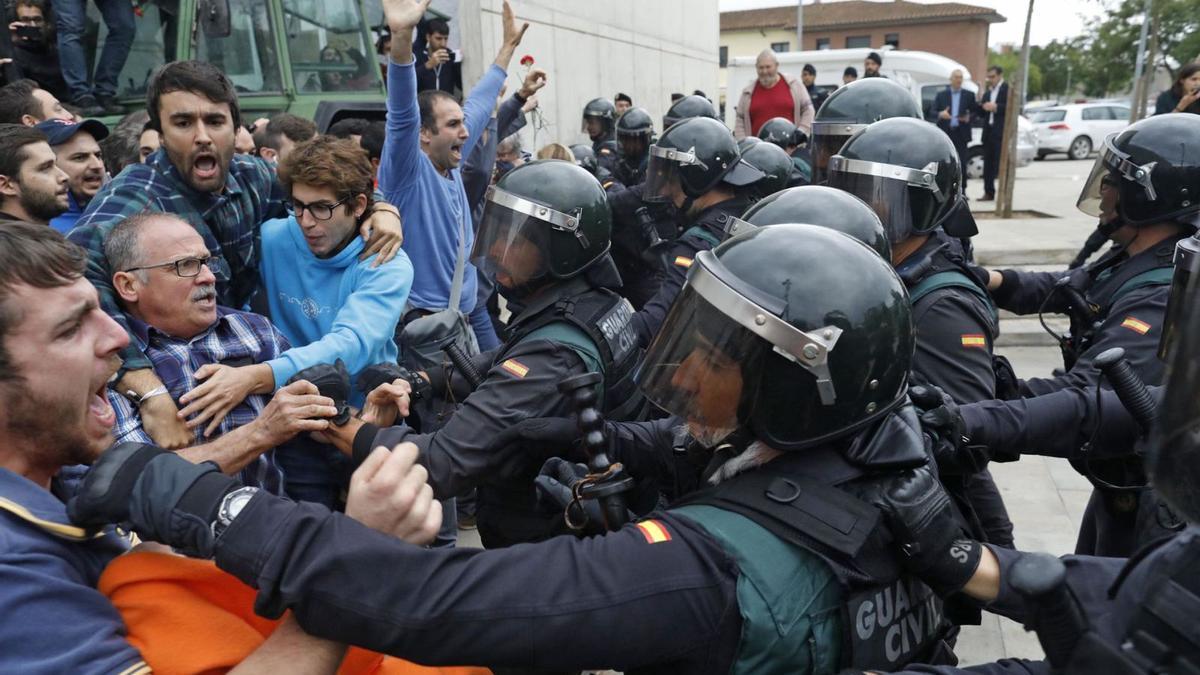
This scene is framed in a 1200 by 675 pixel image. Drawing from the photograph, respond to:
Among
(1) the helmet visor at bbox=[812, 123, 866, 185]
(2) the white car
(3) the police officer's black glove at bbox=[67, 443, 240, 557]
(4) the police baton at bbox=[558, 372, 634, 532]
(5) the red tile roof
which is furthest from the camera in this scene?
(5) the red tile roof

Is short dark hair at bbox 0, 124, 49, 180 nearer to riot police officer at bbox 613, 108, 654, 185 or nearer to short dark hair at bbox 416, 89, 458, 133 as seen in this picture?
short dark hair at bbox 416, 89, 458, 133

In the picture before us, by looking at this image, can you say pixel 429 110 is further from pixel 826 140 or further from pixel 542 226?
pixel 826 140

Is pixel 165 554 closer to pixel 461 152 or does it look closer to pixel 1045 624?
pixel 1045 624

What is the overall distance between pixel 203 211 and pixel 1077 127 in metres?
30.5

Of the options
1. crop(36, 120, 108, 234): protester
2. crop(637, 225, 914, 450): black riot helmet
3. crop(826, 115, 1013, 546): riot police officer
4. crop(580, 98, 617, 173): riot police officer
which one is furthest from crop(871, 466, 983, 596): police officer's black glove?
crop(580, 98, 617, 173): riot police officer

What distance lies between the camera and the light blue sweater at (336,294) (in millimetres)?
3023

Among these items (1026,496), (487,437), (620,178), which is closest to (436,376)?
(487,437)

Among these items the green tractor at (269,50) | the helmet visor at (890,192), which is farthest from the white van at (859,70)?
the helmet visor at (890,192)

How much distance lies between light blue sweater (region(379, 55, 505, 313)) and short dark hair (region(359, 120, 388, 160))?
3.30 feet

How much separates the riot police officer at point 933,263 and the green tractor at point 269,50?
507 cm

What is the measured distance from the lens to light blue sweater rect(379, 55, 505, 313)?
160 inches

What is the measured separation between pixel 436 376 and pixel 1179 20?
3434 centimetres

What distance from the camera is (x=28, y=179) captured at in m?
3.75

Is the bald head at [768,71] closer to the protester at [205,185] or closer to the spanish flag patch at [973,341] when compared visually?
the protester at [205,185]
